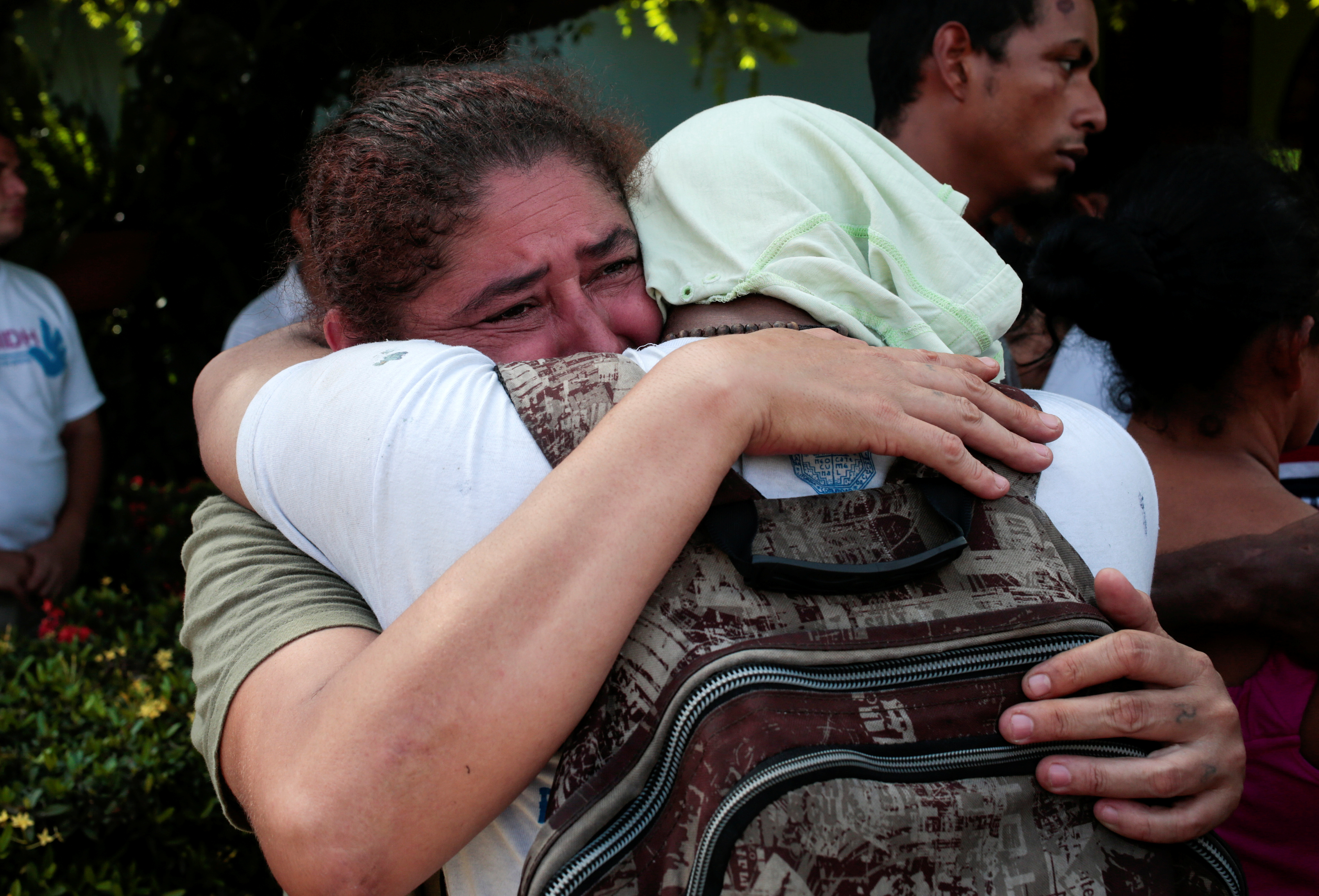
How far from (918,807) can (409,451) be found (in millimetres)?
615

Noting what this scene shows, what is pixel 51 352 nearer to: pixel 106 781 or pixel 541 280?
pixel 106 781

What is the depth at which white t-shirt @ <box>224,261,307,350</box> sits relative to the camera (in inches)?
81.1

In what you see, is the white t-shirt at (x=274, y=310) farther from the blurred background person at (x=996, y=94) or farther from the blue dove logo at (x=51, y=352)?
the blurred background person at (x=996, y=94)

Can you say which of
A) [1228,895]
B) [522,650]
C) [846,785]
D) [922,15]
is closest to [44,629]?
[522,650]

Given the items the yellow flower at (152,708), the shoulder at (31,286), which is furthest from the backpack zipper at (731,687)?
the shoulder at (31,286)

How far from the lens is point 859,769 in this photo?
904 millimetres

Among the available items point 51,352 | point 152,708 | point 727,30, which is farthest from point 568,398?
point 727,30

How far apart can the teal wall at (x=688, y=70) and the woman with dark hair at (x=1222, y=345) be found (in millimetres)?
4363

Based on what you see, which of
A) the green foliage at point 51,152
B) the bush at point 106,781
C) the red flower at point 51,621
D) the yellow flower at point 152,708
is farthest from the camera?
the green foliage at point 51,152

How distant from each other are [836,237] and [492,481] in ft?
1.91

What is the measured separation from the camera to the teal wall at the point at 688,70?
20.2ft

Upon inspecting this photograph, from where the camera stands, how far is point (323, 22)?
17.9 ft

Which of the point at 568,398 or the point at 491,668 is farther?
the point at 568,398

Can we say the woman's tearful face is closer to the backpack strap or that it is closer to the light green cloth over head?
the light green cloth over head
